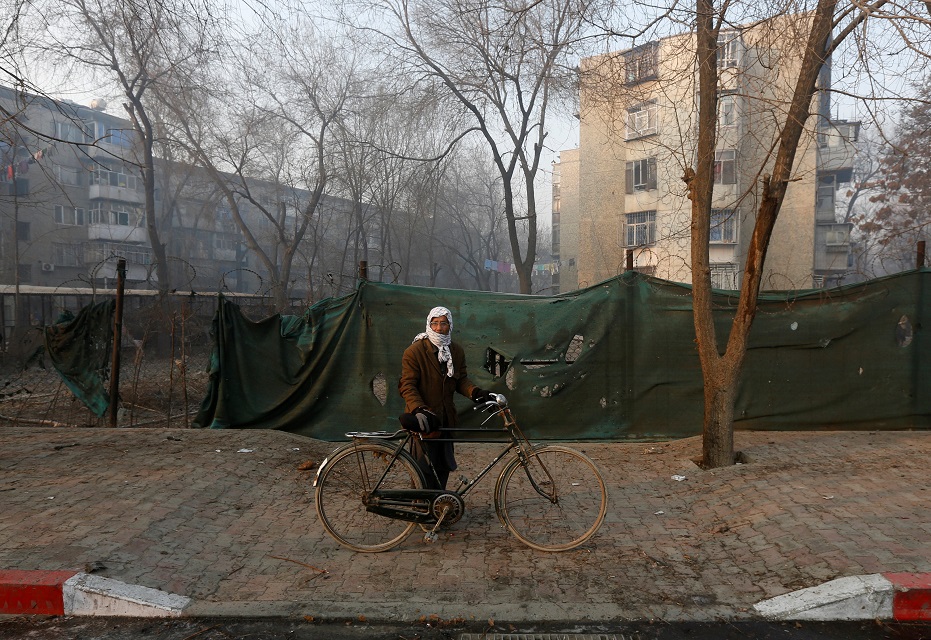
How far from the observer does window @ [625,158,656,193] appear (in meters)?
34.9

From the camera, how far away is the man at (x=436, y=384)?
5141 mm

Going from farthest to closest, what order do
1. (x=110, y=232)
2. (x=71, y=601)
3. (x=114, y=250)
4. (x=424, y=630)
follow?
(x=110, y=232) < (x=114, y=250) < (x=71, y=601) < (x=424, y=630)

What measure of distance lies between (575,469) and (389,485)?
1.41 meters

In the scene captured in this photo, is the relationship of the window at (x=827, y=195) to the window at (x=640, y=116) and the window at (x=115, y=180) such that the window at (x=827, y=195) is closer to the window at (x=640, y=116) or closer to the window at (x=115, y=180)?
the window at (x=640, y=116)

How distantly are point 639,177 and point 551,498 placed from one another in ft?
109

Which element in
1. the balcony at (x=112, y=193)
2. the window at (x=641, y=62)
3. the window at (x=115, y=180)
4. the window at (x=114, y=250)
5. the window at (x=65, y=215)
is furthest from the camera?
the balcony at (x=112, y=193)

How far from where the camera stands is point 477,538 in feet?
17.1

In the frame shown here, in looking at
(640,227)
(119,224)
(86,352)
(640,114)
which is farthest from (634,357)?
(119,224)

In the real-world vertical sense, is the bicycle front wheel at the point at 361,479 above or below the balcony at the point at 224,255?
below

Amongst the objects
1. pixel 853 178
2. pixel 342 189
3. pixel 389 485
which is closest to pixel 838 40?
pixel 389 485

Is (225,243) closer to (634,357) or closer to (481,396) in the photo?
(634,357)

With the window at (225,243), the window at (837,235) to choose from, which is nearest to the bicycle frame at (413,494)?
the window at (837,235)

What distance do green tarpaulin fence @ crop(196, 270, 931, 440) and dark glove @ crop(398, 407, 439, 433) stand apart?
3.11m

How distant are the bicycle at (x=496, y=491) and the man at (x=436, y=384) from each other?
8.4 inches
